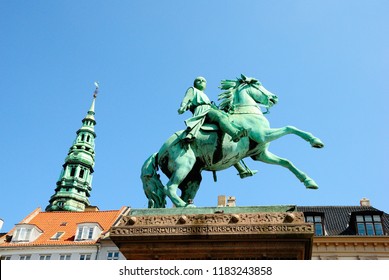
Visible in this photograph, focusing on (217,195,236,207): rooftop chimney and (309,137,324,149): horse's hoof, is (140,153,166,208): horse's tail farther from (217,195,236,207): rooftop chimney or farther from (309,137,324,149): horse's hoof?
(217,195,236,207): rooftop chimney

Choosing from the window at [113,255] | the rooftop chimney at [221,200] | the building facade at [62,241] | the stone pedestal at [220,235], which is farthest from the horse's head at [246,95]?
the rooftop chimney at [221,200]

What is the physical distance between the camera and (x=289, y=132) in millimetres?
10672

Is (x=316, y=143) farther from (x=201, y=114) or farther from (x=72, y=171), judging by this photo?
(x=72, y=171)

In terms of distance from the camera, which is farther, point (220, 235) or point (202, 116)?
point (202, 116)

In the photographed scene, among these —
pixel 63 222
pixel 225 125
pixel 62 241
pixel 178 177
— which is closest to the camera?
pixel 178 177

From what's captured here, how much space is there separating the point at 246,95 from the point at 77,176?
230ft

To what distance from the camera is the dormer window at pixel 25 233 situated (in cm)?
4078

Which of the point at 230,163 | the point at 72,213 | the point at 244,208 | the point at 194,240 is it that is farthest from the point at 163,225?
the point at 72,213

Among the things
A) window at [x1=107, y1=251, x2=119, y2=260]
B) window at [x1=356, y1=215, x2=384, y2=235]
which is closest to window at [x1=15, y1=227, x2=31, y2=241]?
window at [x1=107, y1=251, x2=119, y2=260]

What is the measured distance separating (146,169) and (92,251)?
30056 millimetres

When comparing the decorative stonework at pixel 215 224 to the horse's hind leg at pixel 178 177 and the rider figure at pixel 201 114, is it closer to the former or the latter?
the horse's hind leg at pixel 178 177

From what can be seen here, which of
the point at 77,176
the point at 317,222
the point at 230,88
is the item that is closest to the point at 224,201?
the point at 317,222

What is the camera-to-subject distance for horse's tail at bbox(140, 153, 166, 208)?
10461 mm

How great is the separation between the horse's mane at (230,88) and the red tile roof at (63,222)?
98.6 feet
